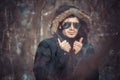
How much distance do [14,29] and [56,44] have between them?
1.73 feet

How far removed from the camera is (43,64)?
19.3 ft

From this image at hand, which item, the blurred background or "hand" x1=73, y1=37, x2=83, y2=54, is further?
the blurred background

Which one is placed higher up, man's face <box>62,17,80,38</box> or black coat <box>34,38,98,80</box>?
man's face <box>62,17,80,38</box>

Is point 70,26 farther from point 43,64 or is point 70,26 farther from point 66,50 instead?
point 43,64

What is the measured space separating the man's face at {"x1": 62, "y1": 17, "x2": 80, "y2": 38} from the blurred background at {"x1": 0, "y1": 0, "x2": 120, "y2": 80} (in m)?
0.21

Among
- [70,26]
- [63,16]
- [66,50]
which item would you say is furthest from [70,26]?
[66,50]

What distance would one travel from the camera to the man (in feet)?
19.4

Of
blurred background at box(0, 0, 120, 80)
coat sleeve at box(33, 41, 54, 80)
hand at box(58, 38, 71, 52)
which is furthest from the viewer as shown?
blurred background at box(0, 0, 120, 80)

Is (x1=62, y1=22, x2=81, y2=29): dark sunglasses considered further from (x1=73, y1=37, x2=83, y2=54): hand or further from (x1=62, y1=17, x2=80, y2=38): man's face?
(x1=73, y1=37, x2=83, y2=54): hand

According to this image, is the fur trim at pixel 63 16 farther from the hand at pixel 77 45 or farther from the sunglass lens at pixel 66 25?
the hand at pixel 77 45

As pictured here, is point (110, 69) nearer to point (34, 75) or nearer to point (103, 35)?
point (103, 35)

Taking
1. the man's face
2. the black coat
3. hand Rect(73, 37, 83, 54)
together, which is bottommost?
the black coat

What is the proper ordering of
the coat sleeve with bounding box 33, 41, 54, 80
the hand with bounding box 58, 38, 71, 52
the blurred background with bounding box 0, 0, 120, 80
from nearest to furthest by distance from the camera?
1. the coat sleeve with bounding box 33, 41, 54, 80
2. the hand with bounding box 58, 38, 71, 52
3. the blurred background with bounding box 0, 0, 120, 80

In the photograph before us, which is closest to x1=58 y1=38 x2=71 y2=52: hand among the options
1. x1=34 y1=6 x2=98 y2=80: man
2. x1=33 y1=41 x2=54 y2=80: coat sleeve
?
x1=34 y1=6 x2=98 y2=80: man
